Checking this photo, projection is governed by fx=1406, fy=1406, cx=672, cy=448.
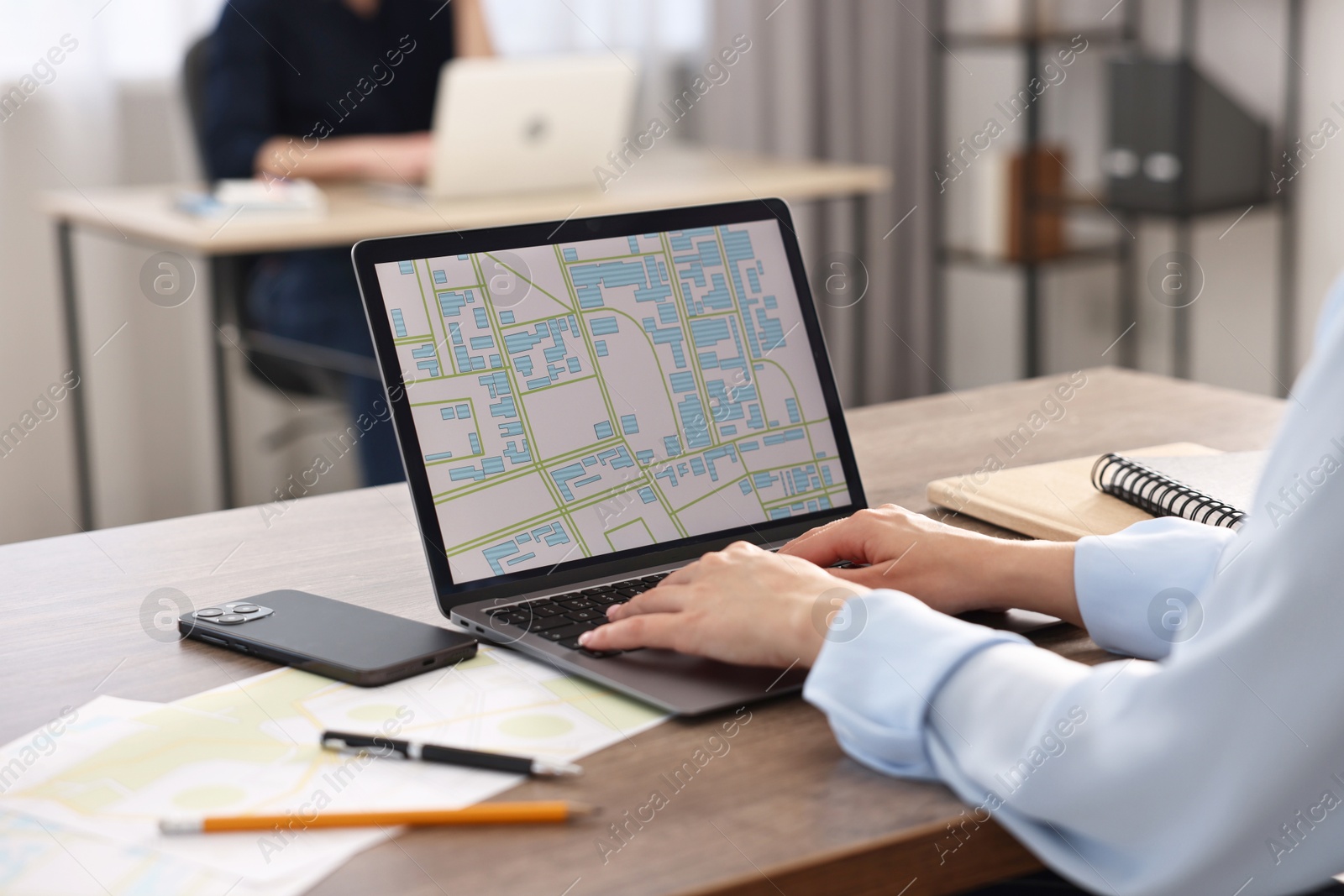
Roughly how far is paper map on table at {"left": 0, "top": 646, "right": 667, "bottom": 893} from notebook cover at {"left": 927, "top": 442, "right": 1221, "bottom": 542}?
0.41 m

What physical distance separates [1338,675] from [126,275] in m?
3.06

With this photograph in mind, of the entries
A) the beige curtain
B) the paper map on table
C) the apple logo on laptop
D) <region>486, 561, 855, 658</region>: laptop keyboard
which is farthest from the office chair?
the paper map on table

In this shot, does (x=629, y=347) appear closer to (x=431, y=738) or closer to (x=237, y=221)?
(x=431, y=738)

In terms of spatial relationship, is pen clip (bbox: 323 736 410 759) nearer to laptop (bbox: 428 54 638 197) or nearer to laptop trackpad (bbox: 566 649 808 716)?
laptop trackpad (bbox: 566 649 808 716)

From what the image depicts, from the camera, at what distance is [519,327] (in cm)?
95

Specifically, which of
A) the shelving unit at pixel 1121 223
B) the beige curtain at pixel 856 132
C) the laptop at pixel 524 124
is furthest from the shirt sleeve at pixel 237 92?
the shelving unit at pixel 1121 223

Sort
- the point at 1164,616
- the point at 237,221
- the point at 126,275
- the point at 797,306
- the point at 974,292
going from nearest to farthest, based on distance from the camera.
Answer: the point at 1164,616 < the point at 797,306 < the point at 237,221 < the point at 126,275 < the point at 974,292

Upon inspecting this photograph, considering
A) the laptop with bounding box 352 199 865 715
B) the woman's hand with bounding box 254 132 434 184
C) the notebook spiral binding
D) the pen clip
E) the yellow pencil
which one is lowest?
the yellow pencil

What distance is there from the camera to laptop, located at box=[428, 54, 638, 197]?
2582mm

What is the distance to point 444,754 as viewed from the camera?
0.68m

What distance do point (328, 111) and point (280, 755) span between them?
2.58 meters

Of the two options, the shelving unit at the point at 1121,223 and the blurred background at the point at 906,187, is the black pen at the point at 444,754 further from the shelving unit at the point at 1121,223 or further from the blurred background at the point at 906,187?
the shelving unit at the point at 1121,223

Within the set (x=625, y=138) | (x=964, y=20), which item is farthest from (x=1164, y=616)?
(x=964, y=20)

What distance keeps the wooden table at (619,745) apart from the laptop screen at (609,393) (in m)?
0.10
